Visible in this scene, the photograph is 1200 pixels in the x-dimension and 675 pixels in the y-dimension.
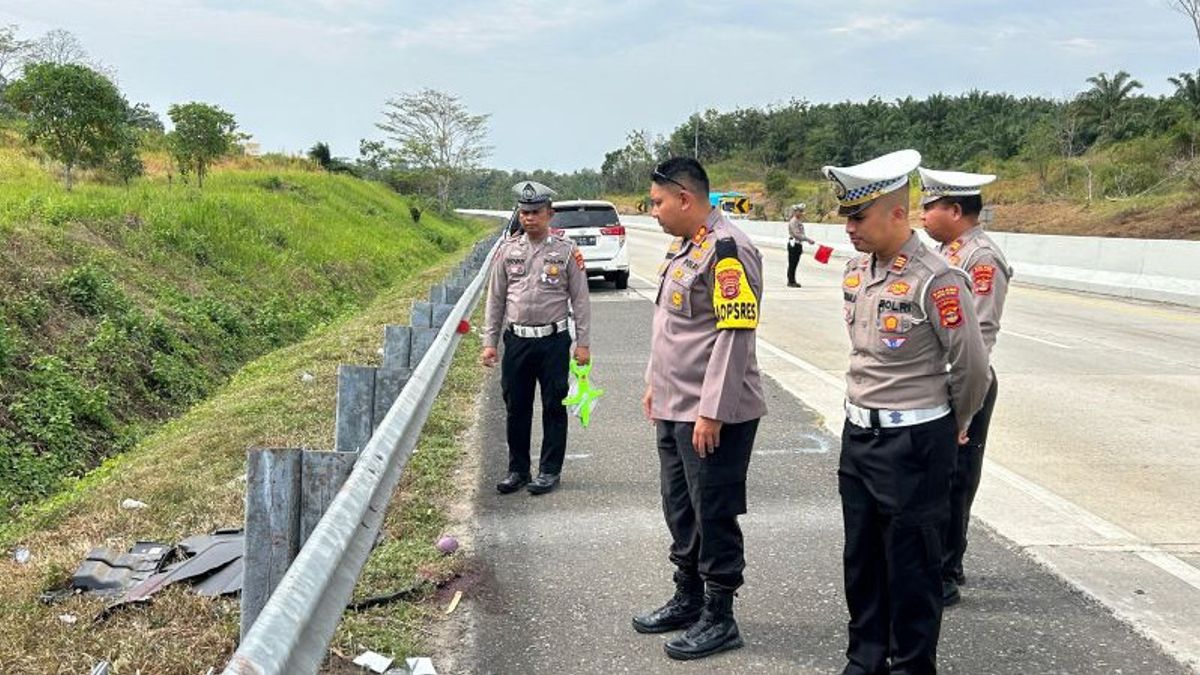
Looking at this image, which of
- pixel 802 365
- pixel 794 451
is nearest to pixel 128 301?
pixel 802 365

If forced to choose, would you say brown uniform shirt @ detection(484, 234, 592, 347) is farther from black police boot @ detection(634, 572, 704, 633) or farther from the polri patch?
the polri patch

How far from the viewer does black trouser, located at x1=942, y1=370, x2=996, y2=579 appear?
405cm

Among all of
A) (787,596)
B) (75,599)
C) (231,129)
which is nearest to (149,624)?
(75,599)

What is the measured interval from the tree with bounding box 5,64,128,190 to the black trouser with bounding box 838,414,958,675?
15.3m

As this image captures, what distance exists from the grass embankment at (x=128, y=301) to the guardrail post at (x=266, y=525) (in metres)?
4.85

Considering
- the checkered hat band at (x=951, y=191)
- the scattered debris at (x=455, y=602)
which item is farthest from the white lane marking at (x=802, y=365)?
the scattered debris at (x=455, y=602)

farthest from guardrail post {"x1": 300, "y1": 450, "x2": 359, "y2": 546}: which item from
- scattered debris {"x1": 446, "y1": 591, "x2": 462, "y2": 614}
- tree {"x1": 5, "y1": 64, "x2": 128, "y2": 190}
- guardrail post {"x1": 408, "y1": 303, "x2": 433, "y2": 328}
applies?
tree {"x1": 5, "y1": 64, "x2": 128, "y2": 190}

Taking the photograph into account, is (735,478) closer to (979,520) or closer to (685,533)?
(685,533)

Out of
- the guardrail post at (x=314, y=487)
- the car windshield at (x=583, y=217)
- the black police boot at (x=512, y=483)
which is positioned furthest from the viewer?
the car windshield at (x=583, y=217)

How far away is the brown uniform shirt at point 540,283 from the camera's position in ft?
18.8

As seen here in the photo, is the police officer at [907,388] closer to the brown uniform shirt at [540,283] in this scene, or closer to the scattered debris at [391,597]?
the scattered debris at [391,597]

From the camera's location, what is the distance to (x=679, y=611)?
3855mm

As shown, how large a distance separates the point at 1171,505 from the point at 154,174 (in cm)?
2423

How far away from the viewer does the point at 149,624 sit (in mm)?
3551
